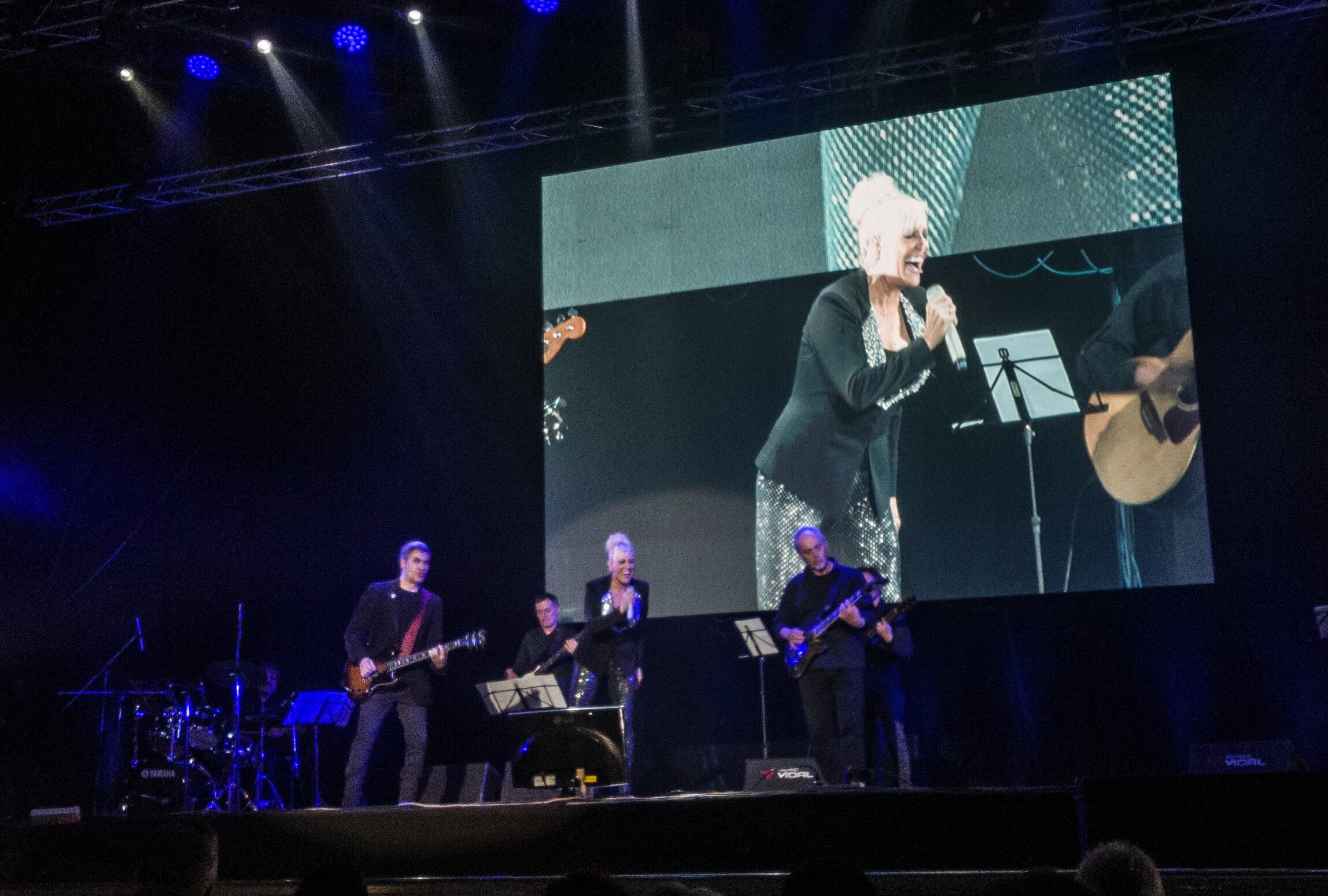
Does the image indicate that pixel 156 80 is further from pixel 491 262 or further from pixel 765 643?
pixel 765 643

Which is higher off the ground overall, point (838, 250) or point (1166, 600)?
point (838, 250)

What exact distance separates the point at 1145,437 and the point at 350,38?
6.45m

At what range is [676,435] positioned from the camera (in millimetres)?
9320

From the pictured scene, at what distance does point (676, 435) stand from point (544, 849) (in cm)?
500

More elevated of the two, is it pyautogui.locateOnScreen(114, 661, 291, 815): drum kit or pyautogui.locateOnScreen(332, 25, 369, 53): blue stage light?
pyautogui.locateOnScreen(332, 25, 369, 53): blue stage light

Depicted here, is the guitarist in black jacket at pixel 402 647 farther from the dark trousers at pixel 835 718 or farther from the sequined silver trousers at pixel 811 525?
the dark trousers at pixel 835 718

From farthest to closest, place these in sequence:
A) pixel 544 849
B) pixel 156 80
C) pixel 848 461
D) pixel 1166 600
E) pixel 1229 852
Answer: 1. pixel 156 80
2. pixel 848 461
3. pixel 1166 600
4. pixel 544 849
5. pixel 1229 852

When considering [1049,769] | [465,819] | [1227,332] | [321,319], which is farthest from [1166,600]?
[321,319]

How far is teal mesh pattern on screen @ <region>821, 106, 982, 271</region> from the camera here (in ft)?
28.8

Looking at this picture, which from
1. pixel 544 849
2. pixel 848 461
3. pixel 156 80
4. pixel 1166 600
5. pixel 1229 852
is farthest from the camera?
pixel 156 80

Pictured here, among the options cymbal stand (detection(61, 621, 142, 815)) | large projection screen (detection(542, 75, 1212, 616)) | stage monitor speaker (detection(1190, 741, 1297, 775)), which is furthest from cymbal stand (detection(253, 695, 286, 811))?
stage monitor speaker (detection(1190, 741, 1297, 775))

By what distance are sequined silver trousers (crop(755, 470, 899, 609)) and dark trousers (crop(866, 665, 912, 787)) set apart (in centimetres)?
66

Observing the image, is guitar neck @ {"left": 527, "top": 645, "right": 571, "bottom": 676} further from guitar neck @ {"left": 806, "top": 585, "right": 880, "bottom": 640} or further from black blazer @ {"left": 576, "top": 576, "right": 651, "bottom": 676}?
guitar neck @ {"left": 806, "top": 585, "right": 880, "bottom": 640}

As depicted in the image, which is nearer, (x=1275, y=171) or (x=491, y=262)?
(x=1275, y=171)
